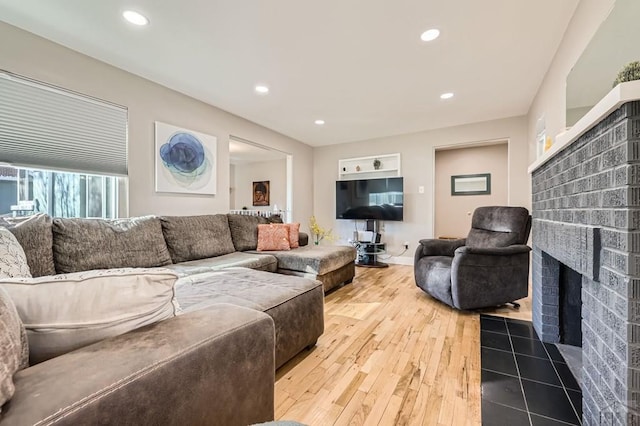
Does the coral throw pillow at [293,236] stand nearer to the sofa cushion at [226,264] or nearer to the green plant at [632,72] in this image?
the sofa cushion at [226,264]

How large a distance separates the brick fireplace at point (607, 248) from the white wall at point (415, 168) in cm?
288

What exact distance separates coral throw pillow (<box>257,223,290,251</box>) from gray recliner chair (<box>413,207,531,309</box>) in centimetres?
167

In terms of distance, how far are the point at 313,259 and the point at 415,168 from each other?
2837mm

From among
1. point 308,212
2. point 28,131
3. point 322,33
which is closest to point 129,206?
point 28,131

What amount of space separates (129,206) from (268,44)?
6.74 ft

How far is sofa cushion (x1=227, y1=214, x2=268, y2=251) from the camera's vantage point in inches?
131

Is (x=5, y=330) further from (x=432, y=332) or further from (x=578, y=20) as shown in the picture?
(x=578, y=20)

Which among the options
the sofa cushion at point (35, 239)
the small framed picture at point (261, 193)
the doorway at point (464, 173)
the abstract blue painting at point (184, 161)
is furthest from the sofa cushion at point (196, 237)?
the doorway at point (464, 173)

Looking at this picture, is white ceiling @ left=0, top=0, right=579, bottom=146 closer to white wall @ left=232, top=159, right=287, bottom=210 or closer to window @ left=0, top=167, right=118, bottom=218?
window @ left=0, top=167, right=118, bottom=218

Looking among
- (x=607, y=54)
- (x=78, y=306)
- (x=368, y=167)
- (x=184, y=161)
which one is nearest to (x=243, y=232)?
(x=184, y=161)

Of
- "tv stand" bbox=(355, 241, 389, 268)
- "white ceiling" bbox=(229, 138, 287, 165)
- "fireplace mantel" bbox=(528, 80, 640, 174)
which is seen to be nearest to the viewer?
"fireplace mantel" bbox=(528, 80, 640, 174)

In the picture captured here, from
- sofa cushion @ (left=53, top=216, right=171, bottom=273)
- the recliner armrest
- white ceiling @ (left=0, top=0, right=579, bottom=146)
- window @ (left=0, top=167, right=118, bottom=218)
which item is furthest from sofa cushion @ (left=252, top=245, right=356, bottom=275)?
white ceiling @ (left=0, top=0, right=579, bottom=146)

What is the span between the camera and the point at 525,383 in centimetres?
149

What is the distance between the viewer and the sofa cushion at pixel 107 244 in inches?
74.3
